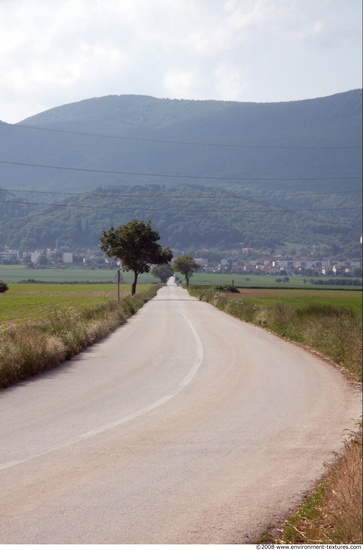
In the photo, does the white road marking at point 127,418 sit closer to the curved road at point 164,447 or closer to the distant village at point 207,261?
the curved road at point 164,447

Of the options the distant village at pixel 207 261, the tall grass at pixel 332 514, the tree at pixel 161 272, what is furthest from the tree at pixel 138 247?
the tall grass at pixel 332 514

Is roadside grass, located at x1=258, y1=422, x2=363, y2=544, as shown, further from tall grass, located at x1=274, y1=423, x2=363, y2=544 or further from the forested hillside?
the forested hillside

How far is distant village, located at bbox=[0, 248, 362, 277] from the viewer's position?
20.0 metres

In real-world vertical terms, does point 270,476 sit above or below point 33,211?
below

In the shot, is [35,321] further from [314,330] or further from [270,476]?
[270,476]

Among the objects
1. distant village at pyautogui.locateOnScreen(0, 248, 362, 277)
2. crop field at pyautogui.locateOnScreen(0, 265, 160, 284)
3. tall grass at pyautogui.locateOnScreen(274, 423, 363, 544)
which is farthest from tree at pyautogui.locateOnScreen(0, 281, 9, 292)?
tall grass at pyautogui.locateOnScreen(274, 423, 363, 544)

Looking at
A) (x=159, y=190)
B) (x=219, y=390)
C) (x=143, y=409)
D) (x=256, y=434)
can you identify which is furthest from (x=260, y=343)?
(x=256, y=434)

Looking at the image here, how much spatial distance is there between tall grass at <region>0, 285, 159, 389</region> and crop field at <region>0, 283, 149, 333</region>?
37 cm

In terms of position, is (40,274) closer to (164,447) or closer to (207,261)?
(164,447)

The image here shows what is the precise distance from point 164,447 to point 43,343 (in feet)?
33.8

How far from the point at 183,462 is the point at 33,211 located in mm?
13101

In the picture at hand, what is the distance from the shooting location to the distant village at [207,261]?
65.7ft

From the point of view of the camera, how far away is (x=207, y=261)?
3173 centimetres

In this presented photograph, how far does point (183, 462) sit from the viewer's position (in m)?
9.71
